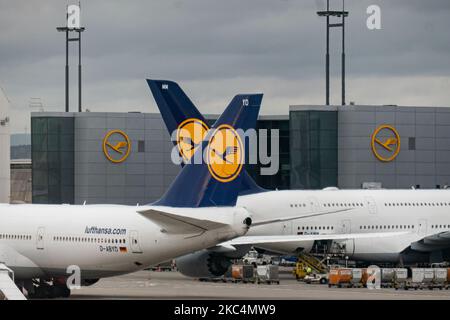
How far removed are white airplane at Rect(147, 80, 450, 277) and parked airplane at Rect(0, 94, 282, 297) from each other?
73.8 ft

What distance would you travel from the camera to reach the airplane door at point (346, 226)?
77.1 meters

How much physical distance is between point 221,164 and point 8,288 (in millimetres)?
10809

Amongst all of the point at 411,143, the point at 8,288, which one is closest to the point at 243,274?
the point at 8,288

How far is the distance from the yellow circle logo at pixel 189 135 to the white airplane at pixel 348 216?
15cm

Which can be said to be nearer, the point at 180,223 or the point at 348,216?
the point at 180,223

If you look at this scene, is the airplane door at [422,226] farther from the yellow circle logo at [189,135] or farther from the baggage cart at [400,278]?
the yellow circle logo at [189,135]

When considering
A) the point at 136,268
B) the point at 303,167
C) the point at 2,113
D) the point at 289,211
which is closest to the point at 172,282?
the point at 289,211

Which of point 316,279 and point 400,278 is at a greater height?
point 400,278

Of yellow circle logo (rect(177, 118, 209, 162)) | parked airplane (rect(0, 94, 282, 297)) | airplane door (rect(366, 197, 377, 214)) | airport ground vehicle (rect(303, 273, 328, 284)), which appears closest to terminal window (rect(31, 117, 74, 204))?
yellow circle logo (rect(177, 118, 209, 162))

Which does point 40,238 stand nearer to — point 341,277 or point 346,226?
point 341,277

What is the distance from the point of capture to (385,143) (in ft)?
360

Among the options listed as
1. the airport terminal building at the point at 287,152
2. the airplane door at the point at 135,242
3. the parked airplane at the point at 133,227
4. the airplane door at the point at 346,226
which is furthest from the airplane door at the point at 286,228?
the airport terminal building at the point at 287,152
